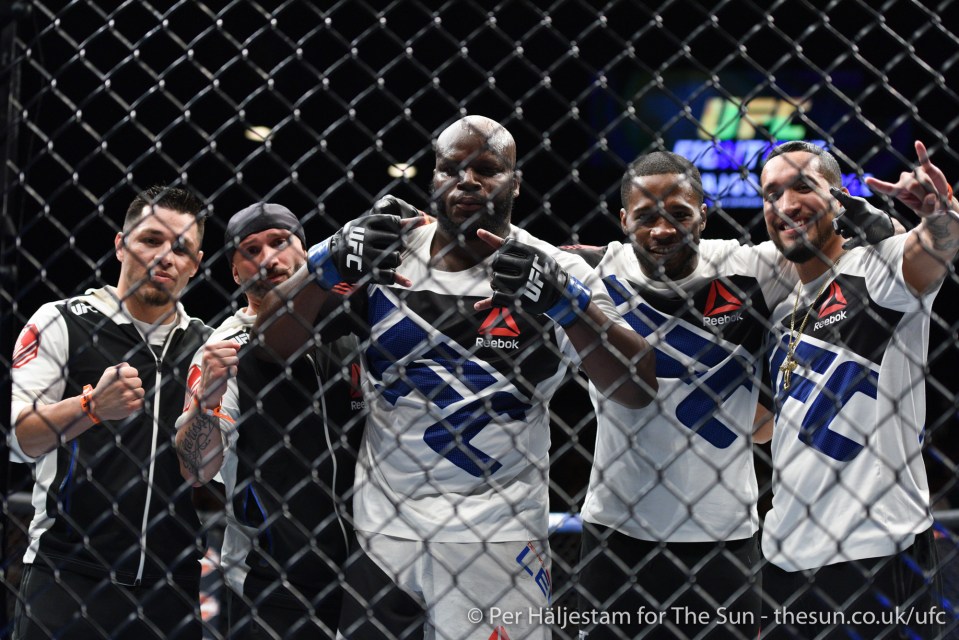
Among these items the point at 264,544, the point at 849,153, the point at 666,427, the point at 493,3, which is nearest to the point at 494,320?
the point at 666,427

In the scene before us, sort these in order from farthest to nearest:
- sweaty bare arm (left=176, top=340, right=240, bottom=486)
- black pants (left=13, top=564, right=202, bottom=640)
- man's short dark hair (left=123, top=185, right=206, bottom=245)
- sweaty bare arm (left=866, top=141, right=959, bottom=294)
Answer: man's short dark hair (left=123, top=185, right=206, bottom=245) → black pants (left=13, top=564, right=202, bottom=640) → sweaty bare arm (left=176, top=340, right=240, bottom=486) → sweaty bare arm (left=866, top=141, right=959, bottom=294)

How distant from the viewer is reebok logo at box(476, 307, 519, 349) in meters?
1.96

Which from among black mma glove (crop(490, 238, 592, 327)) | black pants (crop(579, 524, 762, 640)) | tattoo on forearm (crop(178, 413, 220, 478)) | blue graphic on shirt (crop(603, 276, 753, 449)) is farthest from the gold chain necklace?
tattoo on forearm (crop(178, 413, 220, 478))

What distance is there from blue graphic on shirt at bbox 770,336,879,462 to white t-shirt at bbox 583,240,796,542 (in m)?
0.16

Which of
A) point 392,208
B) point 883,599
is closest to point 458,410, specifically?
point 392,208

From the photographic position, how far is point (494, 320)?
6.45ft

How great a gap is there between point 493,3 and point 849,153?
7.80ft

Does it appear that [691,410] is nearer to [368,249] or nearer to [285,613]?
[368,249]

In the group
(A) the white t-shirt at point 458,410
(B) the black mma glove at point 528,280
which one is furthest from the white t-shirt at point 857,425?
(B) the black mma glove at point 528,280

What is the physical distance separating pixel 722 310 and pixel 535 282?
67cm

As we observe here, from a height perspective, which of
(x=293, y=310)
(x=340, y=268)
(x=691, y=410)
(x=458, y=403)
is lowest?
(x=691, y=410)

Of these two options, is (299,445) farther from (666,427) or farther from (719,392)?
(719,392)

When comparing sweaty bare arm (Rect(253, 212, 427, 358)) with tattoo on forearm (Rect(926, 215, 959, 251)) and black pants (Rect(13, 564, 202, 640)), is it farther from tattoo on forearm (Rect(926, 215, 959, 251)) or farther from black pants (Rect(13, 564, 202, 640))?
tattoo on forearm (Rect(926, 215, 959, 251))

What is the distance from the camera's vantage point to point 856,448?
6.06ft
